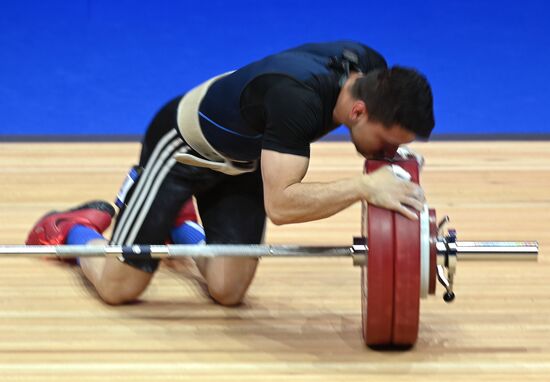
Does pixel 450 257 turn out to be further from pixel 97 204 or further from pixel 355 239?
pixel 97 204

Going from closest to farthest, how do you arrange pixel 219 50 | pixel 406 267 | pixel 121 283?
pixel 406 267, pixel 121 283, pixel 219 50

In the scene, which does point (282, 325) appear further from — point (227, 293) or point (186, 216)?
point (186, 216)

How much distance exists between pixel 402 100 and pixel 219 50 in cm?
265

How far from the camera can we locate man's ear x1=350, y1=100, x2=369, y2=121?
60.1 inches

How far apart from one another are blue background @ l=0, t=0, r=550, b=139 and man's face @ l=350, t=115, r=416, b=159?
244 centimetres

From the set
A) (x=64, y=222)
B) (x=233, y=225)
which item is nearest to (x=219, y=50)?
(x=64, y=222)

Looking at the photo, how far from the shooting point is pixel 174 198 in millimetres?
1833

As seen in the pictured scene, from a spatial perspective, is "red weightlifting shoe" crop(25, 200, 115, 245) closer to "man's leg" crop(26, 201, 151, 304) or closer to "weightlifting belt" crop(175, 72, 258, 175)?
"man's leg" crop(26, 201, 151, 304)

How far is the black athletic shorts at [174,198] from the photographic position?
1824 mm

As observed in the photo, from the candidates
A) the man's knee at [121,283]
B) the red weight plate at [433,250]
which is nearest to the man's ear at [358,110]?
the red weight plate at [433,250]

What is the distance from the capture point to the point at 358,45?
1.72 m

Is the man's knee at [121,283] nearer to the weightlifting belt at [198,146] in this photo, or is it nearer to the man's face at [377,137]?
the weightlifting belt at [198,146]

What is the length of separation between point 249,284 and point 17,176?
163 centimetres

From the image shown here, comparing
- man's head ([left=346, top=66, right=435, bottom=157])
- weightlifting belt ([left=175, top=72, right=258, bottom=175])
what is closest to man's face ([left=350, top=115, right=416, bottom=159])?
man's head ([left=346, top=66, right=435, bottom=157])
